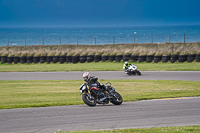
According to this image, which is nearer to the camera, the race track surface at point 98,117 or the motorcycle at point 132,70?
the race track surface at point 98,117

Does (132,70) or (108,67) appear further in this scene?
(108,67)

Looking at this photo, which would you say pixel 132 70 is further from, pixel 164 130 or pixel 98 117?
pixel 164 130

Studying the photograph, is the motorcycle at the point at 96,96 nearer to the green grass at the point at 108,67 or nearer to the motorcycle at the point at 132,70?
the motorcycle at the point at 132,70

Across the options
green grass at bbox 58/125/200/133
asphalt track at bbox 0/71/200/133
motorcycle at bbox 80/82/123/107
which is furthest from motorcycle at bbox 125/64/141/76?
green grass at bbox 58/125/200/133

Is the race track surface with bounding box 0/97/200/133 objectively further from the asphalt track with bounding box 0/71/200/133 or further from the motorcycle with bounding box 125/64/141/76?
the motorcycle with bounding box 125/64/141/76

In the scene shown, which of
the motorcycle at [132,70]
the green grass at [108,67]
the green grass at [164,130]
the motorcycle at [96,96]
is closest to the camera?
the green grass at [164,130]

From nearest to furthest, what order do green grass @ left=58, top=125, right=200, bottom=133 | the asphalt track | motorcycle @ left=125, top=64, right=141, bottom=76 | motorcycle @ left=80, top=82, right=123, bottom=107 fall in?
green grass @ left=58, top=125, right=200, bottom=133 < the asphalt track < motorcycle @ left=80, top=82, right=123, bottom=107 < motorcycle @ left=125, top=64, right=141, bottom=76

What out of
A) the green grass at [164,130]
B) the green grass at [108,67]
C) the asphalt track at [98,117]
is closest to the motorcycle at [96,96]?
the asphalt track at [98,117]

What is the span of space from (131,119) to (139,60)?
1095 inches

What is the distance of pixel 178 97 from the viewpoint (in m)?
15.0

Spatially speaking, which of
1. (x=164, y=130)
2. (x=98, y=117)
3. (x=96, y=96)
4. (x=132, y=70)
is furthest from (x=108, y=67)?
(x=164, y=130)

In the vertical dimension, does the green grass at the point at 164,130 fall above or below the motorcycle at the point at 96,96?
below

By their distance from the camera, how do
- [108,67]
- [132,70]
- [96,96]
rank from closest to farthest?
[96,96], [132,70], [108,67]

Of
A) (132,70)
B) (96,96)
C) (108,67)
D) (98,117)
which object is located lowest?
(98,117)
